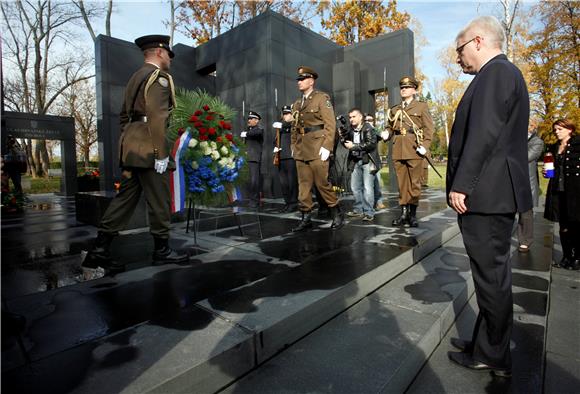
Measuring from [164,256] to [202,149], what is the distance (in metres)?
1.25

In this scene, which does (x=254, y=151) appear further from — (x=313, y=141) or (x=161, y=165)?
(x=161, y=165)

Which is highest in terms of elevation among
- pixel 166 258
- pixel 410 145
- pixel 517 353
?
pixel 410 145

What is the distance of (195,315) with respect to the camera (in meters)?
2.26

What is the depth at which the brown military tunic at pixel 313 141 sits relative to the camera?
5.18 meters

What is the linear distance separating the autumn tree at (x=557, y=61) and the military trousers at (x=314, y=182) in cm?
2295

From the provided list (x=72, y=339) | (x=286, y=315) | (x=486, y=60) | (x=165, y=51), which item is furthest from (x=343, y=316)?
(x=165, y=51)

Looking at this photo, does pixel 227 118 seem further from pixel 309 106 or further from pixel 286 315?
pixel 286 315

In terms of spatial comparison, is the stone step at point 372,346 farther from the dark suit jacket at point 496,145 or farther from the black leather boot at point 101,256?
the black leather boot at point 101,256

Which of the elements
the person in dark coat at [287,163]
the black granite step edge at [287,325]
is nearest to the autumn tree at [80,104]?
the person in dark coat at [287,163]

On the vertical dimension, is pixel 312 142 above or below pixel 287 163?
above

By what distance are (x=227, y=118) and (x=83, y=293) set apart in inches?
101

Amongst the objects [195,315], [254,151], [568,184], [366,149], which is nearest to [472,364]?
[195,315]

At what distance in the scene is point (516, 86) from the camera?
2.02 metres

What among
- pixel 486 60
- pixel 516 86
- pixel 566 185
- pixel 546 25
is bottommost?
pixel 566 185
